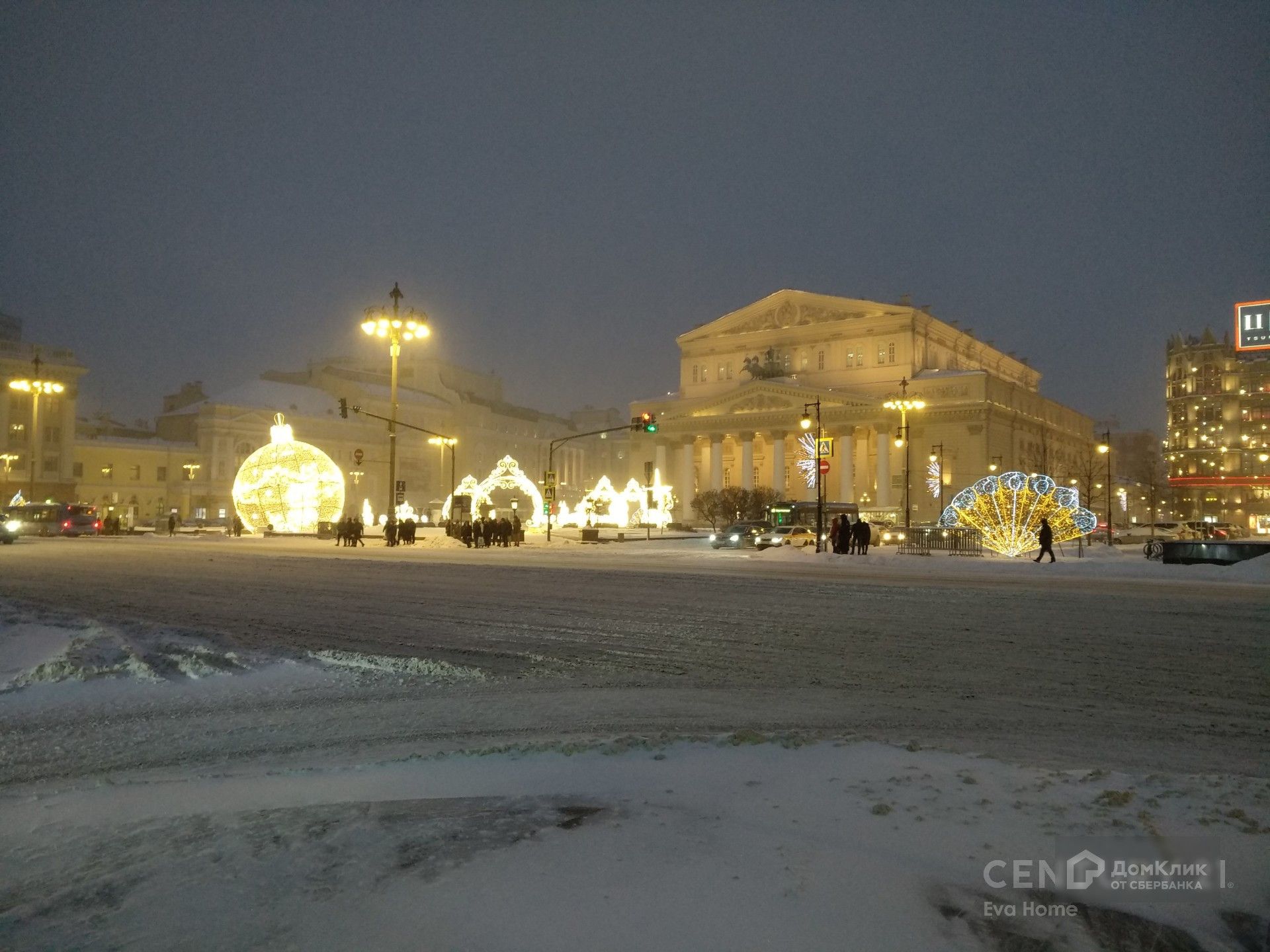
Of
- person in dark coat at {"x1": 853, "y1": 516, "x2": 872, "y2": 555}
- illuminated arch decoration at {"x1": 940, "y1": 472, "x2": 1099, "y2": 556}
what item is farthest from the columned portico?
person in dark coat at {"x1": 853, "y1": 516, "x2": 872, "y2": 555}

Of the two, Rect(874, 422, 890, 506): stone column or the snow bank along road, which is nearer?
the snow bank along road

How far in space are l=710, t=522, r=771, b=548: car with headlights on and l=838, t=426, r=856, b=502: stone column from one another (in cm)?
3652

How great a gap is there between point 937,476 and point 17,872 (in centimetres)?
7293

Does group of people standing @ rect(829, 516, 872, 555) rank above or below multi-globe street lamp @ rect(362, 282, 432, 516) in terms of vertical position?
below

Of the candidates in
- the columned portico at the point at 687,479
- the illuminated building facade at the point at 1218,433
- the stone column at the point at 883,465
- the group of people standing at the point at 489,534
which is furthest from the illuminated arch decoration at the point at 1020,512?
the illuminated building facade at the point at 1218,433

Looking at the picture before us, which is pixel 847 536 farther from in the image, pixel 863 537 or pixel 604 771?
pixel 604 771

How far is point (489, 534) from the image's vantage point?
4194 centimetres

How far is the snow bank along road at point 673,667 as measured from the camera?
23.4ft

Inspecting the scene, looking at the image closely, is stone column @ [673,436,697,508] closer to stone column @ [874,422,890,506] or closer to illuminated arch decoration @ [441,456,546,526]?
stone column @ [874,422,890,506]

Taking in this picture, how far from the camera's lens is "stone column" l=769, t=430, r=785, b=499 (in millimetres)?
82250

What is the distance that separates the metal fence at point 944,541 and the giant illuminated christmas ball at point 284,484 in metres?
28.2

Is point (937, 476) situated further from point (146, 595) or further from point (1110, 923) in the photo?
point (1110, 923)

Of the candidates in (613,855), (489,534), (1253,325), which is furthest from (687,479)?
(613,855)

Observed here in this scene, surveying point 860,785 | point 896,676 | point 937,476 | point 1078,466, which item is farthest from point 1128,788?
point 1078,466
